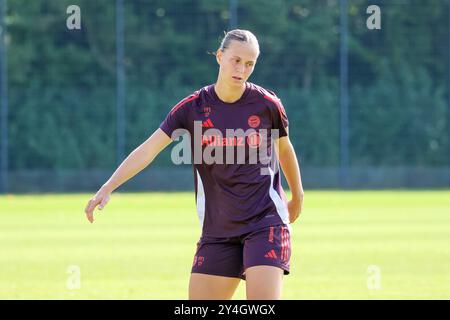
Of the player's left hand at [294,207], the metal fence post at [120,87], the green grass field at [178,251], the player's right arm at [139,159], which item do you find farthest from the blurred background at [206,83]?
the player's right arm at [139,159]

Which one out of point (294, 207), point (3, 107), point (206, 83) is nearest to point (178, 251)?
point (294, 207)

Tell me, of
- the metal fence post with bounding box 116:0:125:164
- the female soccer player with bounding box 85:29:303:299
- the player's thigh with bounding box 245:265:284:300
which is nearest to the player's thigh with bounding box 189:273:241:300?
the female soccer player with bounding box 85:29:303:299

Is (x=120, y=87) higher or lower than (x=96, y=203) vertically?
higher

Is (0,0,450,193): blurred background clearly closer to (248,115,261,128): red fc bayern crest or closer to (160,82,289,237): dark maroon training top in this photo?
(160,82,289,237): dark maroon training top

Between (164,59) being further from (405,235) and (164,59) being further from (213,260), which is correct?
(213,260)

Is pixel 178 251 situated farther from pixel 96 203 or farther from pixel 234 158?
pixel 96 203

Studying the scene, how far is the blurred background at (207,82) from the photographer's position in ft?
113

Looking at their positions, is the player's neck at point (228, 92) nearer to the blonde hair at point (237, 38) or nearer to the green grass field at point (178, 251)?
the blonde hair at point (237, 38)

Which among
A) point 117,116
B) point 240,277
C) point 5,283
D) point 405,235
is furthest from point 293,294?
point 117,116

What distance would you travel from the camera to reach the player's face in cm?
630

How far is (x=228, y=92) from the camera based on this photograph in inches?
256

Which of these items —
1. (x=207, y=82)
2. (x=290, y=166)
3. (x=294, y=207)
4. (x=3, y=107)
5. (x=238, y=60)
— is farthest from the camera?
(x=207, y=82)

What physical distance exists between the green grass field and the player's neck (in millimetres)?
4061

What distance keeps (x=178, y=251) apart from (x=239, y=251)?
28.1 ft
